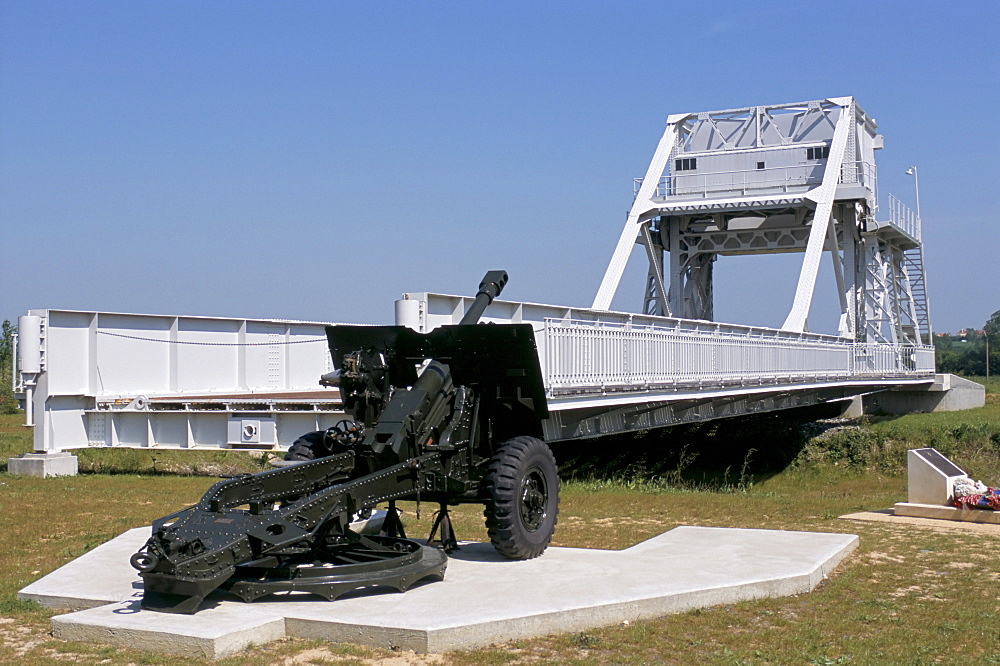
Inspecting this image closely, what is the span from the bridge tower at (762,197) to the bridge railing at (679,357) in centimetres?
932

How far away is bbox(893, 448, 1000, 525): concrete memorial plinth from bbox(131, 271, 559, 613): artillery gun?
5970mm

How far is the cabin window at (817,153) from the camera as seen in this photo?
40688 millimetres

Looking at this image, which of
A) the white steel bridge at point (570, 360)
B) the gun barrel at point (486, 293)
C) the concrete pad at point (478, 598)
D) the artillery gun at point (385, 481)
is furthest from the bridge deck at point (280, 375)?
the concrete pad at point (478, 598)

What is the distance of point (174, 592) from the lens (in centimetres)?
666

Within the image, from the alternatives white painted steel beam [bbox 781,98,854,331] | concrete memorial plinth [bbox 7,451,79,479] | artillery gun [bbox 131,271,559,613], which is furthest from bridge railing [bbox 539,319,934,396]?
concrete memorial plinth [bbox 7,451,79,479]

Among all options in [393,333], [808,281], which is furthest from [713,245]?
[393,333]

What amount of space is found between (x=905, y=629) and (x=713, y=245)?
36.3 m

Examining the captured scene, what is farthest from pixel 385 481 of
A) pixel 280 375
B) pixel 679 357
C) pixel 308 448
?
pixel 280 375

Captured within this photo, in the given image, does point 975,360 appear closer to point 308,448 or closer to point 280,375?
point 280,375

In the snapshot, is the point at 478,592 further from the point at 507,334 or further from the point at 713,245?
the point at 713,245

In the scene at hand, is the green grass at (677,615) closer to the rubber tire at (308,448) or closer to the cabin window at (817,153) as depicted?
the rubber tire at (308,448)

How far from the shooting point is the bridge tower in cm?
3981

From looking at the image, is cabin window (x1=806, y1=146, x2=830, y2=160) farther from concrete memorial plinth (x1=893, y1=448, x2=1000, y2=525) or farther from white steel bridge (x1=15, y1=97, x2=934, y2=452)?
concrete memorial plinth (x1=893, y1=448, x2=1000, y2=525)

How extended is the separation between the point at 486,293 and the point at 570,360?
18.7 feet
